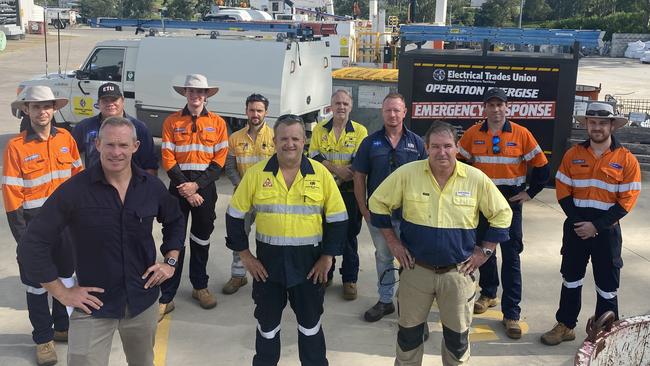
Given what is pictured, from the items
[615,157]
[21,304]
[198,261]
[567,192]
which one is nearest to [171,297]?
[198,261]

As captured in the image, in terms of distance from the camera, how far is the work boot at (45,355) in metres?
4.74

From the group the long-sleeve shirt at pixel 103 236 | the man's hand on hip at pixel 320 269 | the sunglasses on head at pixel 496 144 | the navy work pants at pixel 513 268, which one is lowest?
the navy work pants at pixel 513 268

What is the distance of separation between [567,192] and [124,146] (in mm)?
3427

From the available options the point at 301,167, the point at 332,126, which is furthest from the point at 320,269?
the point at 332,126

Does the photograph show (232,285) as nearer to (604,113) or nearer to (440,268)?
(440,268)

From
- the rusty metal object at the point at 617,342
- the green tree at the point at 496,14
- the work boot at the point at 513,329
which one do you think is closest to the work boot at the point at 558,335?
the work boot at the point at 513,329

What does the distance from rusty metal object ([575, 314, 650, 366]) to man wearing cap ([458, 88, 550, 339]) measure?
5.45 feet

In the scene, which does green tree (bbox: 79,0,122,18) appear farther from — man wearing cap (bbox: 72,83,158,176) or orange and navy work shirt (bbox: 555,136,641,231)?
orange and navy work shirt (bbox: 555,136,641,231)

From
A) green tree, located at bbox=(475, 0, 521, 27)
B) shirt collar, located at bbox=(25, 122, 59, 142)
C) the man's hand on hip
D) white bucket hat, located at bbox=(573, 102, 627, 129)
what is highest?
green tree, located at bbox=(475, 0, 521, 27)

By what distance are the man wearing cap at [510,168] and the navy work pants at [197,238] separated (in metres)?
2.43

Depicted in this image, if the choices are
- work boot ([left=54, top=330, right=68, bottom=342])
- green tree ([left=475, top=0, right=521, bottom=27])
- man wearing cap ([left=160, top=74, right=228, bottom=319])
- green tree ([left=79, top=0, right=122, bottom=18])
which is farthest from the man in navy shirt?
green tree ([left=79, top=0, right=122, bottom=18])

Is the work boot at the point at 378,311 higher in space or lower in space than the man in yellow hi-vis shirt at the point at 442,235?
lower

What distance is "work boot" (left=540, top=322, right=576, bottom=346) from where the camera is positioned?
5156 millimetres

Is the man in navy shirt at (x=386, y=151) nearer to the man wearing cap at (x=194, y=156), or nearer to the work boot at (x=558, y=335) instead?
the man wearing cap at (x=194, y=156)
